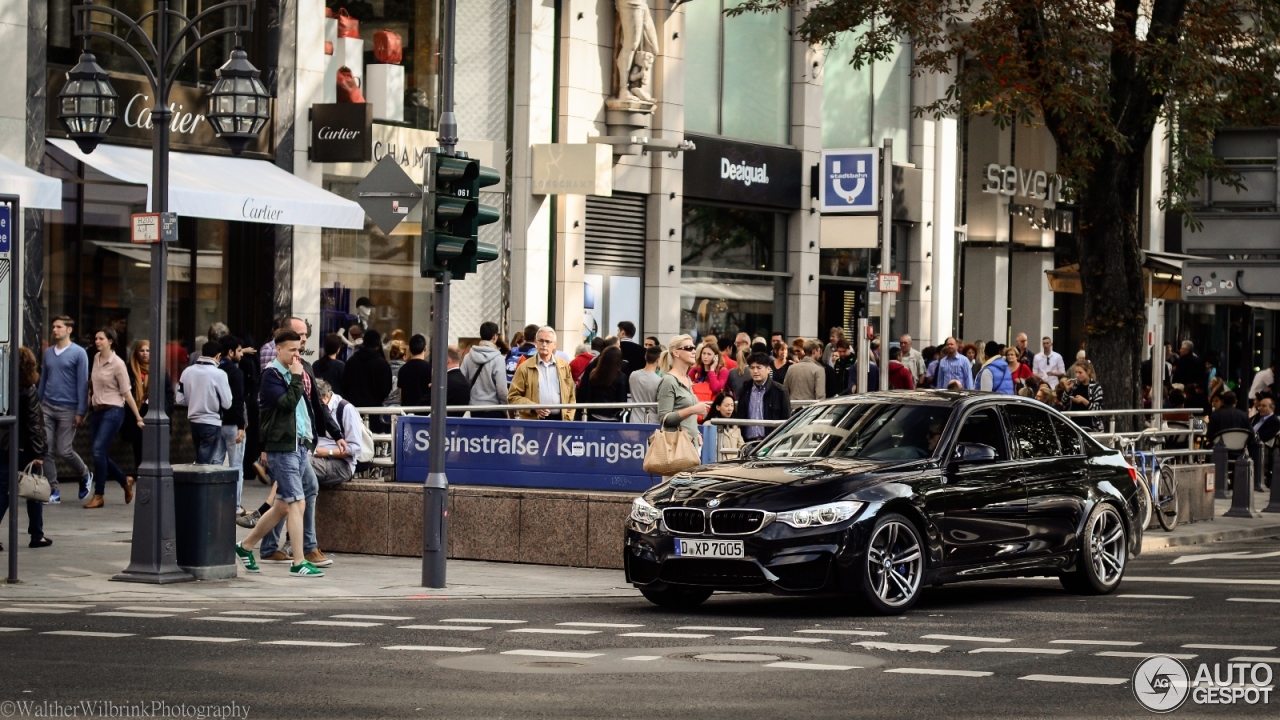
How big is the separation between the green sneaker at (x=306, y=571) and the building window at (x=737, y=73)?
19663 millimetres

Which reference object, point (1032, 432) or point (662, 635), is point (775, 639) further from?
point (1032, 432)

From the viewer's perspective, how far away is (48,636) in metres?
11.5

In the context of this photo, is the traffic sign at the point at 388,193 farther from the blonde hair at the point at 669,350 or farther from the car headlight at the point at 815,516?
the car headlight at the point at 815,516

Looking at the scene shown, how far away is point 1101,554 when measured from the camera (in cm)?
1480

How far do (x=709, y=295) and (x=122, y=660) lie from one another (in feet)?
81.3

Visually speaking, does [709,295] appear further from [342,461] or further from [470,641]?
[470,641]

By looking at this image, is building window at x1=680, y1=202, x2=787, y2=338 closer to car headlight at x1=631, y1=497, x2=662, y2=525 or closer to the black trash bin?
the black trash bin

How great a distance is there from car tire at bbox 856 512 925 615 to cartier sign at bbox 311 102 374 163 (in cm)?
1443

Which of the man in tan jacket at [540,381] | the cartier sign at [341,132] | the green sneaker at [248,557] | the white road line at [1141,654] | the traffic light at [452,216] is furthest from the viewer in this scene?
the cartier sign at [341,132]

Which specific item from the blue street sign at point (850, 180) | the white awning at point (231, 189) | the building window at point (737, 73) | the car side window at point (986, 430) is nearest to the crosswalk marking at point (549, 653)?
the car side window at point (986, 430)

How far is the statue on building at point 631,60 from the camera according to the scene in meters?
31.6

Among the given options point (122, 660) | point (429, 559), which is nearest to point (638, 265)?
point (429, 559)

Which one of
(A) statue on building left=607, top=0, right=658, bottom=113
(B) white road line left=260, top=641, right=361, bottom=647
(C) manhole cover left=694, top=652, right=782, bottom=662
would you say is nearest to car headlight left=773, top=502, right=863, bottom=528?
(C) manhole cover left=694, top=652, right=782, bottom=662

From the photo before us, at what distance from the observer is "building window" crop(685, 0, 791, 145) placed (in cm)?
3441
